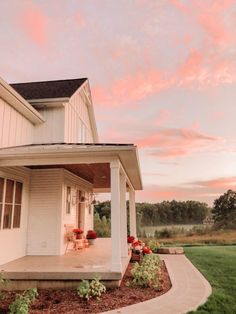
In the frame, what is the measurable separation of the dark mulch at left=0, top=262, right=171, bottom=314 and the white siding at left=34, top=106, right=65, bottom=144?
5.68m

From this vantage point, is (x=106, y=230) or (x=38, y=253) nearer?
(x=38, y=253)

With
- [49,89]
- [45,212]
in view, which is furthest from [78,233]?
[49,89]

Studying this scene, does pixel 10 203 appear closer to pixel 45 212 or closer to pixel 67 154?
pixel 45 212

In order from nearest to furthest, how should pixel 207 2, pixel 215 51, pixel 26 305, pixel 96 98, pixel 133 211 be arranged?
pixel 26 305, pixel 207 2, pixel 215 51, pixel 133 211, pixel 96 98

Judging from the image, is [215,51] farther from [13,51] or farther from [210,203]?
[210,203]

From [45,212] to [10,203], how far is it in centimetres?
134

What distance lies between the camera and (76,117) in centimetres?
1206

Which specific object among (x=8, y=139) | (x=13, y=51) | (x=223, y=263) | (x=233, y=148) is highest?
(x=13, y=51)

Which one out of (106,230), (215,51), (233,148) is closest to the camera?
(215,51)

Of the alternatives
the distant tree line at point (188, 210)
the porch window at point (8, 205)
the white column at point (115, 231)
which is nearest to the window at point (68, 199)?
the porch window at point (8, 205)

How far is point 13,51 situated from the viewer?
39.5 ft

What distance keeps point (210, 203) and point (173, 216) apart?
7.88 meters

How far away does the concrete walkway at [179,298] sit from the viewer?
4682mm

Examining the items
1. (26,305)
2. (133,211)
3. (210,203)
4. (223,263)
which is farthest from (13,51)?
(210,203)
